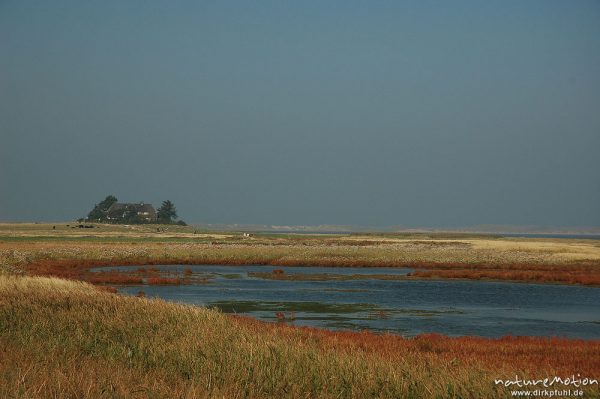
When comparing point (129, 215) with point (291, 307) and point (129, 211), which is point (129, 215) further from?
point (291, 307)

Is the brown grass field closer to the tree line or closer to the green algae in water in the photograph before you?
the green algae in water

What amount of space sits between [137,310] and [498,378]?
1214cm

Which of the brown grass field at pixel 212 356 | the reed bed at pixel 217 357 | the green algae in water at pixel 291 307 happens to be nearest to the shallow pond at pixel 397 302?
the green algae in water at pixel 291 307

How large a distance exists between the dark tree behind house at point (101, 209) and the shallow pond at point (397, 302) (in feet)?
430

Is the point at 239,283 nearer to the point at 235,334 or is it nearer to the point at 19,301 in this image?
the point at 19,301

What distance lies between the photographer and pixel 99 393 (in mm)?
9914

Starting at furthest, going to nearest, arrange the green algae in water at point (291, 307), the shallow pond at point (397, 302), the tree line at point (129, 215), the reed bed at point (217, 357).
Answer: the tree line at point (129, 215), the green algae in water at point (291, 307), the shallow pond at point (397, 302), the reed bed at point (217, 357)

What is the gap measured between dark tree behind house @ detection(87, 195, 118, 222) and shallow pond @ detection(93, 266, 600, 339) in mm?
131135

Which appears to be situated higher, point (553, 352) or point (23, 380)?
point (23, 380)

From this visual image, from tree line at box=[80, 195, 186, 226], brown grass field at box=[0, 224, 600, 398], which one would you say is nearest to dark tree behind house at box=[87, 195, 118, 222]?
tree line at box=[80, 195, 186, 226]

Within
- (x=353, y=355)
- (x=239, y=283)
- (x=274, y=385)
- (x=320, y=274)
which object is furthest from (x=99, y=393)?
(x=320, y=274)

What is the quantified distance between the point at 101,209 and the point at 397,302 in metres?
160

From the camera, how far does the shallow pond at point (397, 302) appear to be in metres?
27.8

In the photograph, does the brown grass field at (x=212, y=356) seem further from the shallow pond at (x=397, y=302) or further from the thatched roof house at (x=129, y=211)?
the thatched roof house at (x=129, y=211)
